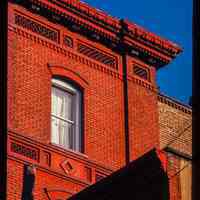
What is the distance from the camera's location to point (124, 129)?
27.5 m

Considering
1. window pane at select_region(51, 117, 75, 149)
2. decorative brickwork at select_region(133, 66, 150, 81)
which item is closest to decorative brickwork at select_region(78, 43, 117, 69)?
decorative brickwork at select_region(133, 66, 150, 81)

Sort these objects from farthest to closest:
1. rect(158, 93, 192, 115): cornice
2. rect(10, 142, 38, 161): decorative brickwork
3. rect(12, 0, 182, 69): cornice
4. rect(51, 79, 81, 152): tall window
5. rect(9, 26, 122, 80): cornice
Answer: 1. rect(158, 93, 192, 115): cornice
2. rect(12, 0, 182, 69): cornice
3. rect(9, 26, 122, 80): cornice
4. rect(51, 79, 81, 152): tall window
5. rect(10, 142, 38, 161): decorative brickwork

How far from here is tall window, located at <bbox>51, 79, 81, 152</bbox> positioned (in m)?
26.0

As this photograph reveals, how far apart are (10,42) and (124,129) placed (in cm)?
441

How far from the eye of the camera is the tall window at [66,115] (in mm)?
25953

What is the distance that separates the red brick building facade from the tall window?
0.03 m

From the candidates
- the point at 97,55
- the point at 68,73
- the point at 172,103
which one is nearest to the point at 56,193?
the point at 68,73

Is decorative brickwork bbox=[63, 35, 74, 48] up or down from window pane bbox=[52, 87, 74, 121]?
up

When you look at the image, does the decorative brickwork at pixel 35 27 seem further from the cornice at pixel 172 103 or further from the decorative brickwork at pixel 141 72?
the cornice at pixel 172 103

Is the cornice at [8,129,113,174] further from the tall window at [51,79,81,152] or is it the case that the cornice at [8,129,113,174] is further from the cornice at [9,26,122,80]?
the cornice at [9,26,122,80]

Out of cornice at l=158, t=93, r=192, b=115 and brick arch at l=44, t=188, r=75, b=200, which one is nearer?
brick arch at l=44, t=188, r=75, b=200

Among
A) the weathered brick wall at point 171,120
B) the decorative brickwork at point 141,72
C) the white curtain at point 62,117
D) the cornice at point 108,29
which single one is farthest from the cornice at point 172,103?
the white curtain at point 62,117

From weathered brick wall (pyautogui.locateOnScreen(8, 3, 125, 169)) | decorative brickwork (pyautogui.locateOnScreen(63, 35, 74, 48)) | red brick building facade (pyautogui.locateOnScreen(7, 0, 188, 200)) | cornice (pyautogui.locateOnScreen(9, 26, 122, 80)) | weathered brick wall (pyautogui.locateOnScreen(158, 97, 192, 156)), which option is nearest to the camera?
red brick building facade (pyautogui.locateOnScreen(7, 0, 188, 200))
